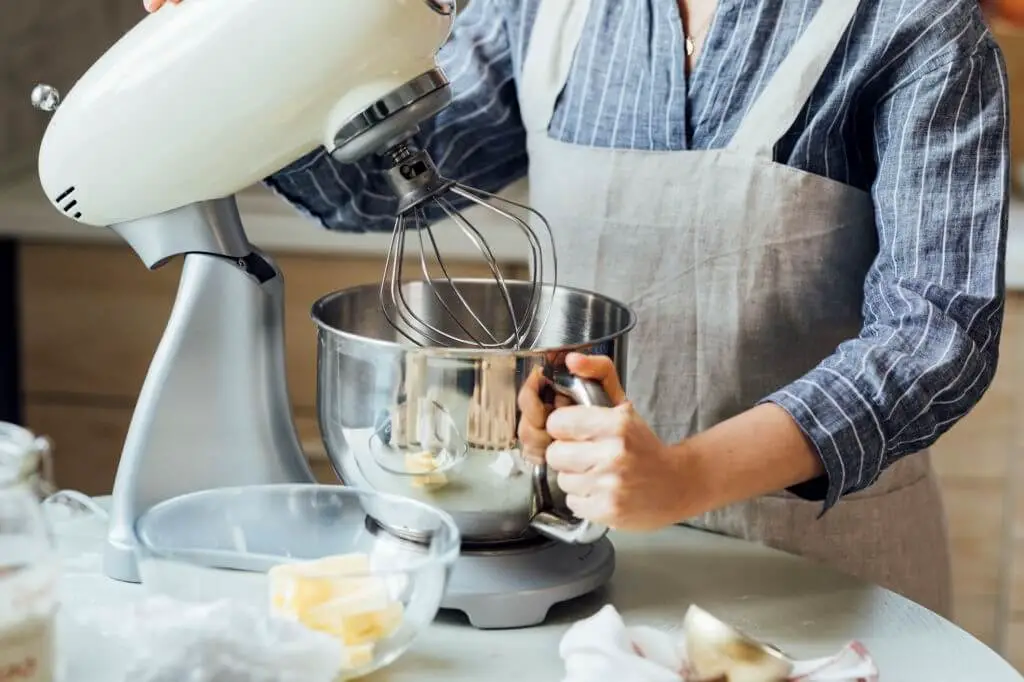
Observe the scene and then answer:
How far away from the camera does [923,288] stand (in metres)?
0.83

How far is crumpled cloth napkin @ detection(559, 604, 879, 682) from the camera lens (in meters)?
0.67

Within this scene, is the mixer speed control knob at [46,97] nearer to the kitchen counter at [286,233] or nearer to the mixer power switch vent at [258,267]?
the mixer power switch vent at [258,267]

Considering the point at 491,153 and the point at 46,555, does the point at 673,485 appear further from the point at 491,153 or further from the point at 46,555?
the point at 491,153

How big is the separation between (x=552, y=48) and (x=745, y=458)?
404mm

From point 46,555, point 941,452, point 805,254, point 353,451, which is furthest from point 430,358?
point 941,452

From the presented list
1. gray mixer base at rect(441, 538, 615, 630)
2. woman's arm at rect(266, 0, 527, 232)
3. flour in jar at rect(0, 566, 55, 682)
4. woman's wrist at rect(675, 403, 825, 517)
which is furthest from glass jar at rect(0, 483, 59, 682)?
woman's arm at rect(266, 0, 527, 232)

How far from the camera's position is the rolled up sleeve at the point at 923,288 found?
31.2 inches

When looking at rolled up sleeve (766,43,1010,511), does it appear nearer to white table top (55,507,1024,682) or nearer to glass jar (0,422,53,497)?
white table top (55,507,1024,682)

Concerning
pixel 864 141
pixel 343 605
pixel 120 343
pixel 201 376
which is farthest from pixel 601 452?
pixel 120 343

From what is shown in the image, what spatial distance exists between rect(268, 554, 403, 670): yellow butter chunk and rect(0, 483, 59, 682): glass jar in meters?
0.11

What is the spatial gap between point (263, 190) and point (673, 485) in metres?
1.24

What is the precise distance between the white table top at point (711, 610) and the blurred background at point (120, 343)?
0.86 meters

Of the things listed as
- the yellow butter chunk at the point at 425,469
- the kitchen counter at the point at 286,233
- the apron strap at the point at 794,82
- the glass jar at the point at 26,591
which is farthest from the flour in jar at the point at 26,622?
the kitchen counter at the point at 286,233

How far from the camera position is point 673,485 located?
0.75 m
